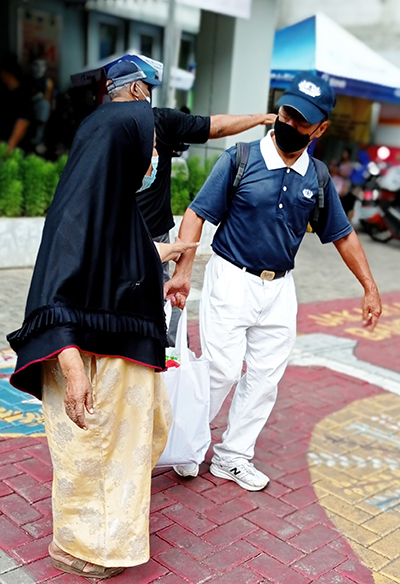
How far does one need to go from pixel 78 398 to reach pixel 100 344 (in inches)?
8.2

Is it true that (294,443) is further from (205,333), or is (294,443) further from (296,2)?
(296,2)

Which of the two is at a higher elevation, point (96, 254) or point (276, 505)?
point (96, 254)

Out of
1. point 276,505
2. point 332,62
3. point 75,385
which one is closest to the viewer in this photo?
point 75,385

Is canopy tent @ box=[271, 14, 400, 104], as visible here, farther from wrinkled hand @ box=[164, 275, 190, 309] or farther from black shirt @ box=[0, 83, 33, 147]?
wrinkled hand @ box=[164, 275, 190, 309]

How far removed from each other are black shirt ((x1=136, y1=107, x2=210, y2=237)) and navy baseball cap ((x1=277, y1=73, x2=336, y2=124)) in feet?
2.19

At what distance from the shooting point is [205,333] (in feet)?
10.9

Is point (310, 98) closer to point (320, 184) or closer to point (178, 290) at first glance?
point (320, 184)

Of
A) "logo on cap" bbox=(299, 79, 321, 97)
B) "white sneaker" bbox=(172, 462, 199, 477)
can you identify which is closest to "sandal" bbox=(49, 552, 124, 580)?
"white sneaker" bbox=(172, 462, 199, 477)

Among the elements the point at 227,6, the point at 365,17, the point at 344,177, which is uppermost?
the point at 365,17

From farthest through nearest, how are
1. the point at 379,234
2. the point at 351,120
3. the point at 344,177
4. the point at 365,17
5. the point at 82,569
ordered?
the point at 365,17 < the point at 351,120 < the point at 344,177 < the point at 379,234 < the point at 82,569

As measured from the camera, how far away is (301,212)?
3232mm

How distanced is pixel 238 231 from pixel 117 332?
1127 millimetres

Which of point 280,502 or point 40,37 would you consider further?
point 40,37

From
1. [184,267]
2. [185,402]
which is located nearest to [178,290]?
[184,267]
